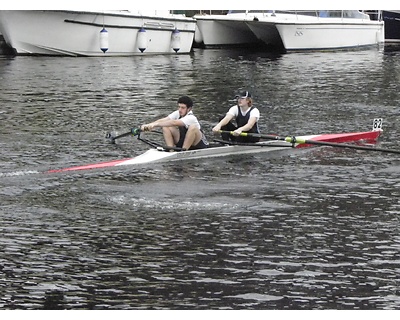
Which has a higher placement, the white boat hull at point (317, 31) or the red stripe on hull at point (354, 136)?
the white boat hull at point (317, 31)

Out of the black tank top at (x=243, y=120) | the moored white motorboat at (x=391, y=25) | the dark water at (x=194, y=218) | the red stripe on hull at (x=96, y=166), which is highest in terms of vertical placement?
the moored white motorboat at (x=391, y=25)

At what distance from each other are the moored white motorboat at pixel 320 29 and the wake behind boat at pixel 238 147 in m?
22.8

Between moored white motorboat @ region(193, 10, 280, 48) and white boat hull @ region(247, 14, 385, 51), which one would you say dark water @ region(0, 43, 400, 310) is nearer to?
white boat hull @ region(247, 14, 385, 51)

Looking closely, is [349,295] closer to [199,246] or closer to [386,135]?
[199,246]

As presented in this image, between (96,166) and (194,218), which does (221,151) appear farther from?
(194,218)

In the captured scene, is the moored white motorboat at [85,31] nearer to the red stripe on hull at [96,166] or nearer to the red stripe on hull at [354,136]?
the red stripe on hull at [354,136]

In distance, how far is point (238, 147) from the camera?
1969cm

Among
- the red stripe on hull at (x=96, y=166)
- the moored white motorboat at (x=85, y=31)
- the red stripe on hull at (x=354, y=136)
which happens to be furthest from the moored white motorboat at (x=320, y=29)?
the red stripe on hull at (x=96, y=166)

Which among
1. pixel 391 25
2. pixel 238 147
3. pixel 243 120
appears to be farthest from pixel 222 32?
pixel 238 147

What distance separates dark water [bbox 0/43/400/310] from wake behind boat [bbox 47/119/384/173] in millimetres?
245

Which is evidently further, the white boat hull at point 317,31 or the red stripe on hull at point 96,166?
the white boat hull at point 317,31

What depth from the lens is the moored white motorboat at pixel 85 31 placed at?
39.2 meters

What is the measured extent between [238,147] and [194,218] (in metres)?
5.58

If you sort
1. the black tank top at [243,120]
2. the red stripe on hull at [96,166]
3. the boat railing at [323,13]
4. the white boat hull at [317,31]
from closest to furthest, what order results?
the red stripe on hull at [96,166] < the black tank top at [243,120] < the white boat hull at [317,31] < the boat railing at [323,13]
